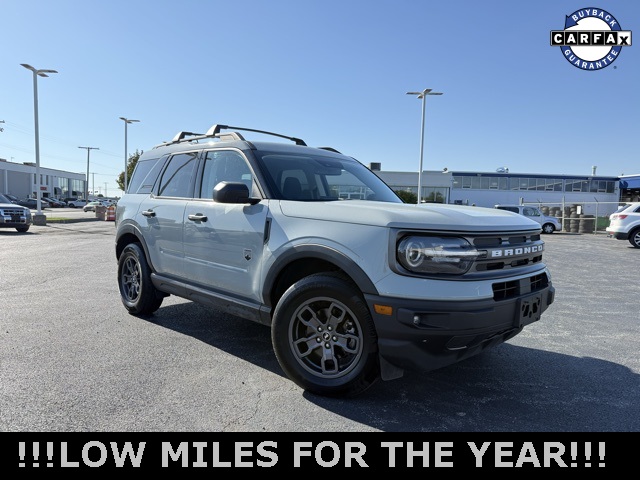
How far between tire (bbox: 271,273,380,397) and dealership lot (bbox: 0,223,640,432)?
0.52 ft

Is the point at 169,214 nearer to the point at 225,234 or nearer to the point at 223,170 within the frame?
the point at 223,170

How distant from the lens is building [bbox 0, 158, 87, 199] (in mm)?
76562

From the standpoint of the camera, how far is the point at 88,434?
2.65 meters

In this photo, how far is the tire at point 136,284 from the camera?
202 inches

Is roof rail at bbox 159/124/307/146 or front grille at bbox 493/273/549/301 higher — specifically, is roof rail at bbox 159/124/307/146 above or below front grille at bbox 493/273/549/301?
above

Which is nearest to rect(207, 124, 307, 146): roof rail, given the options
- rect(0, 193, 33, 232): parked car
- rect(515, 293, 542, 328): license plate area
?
rect(515, 293, 542, 328): license plate area

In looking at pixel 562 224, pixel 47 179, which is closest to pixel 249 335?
pixel 562 224

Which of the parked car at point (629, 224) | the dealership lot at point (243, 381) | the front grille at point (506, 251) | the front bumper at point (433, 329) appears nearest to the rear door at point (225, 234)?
the dealership lot at point (243, 381)

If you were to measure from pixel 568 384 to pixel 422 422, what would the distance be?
1.49 meters

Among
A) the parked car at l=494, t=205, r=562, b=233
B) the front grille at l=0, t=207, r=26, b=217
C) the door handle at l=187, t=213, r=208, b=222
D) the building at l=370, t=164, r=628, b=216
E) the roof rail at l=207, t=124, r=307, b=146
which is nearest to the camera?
the door handle at l=187, t=213, r=208, b=222

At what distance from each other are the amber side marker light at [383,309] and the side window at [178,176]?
8.47 ft

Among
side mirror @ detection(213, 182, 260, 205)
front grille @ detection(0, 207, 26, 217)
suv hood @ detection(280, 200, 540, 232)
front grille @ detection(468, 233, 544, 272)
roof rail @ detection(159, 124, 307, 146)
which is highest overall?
roof rail @ detection(159, 124, 307, 146)

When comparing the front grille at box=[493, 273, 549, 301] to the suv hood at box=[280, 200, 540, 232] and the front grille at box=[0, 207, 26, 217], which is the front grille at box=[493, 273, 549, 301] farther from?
the front grille at box=[0, 207, 26, 217]

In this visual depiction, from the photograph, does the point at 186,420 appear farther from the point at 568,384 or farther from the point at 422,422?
the point at 568,384
